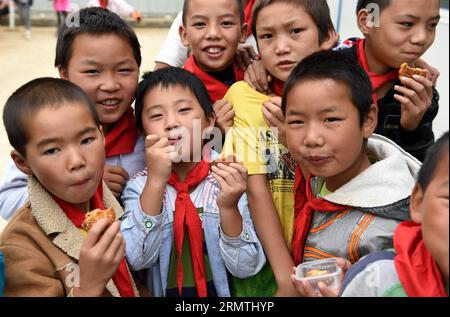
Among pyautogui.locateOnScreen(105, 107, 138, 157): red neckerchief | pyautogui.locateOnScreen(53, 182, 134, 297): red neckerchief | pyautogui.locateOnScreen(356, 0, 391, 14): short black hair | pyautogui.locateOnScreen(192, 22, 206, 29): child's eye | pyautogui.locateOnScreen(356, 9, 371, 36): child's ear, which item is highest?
pyautogui.locateOnScreen(356, 0, 391, 14): short black hair

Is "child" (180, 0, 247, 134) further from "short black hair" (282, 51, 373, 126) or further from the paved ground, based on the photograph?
the paved ground

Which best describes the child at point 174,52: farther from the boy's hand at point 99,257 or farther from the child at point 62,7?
the child at point 62,7

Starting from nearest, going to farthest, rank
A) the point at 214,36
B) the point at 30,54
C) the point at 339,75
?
1. the point at 339,75
2. the point at 214,36
3. the point at 30,54

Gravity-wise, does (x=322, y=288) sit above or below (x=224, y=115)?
below

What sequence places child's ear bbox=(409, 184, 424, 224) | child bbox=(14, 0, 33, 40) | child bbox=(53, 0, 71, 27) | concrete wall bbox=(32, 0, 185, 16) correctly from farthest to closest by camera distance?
1. concrete wall bbox=(32, 0, 185, 16)
2. child bbox=(14, 0, 33, 40)
3. child bbox=(53, 0, 71, 27)
4. child's ear bbox=(409, 184, 424, 224)

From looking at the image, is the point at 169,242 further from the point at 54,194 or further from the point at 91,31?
the point at 91,31

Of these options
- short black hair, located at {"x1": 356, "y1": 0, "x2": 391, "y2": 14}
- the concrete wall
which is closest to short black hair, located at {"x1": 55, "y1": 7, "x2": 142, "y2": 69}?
short black hair, located at {"x1": 356, "y1": 0, "x2": 391, "y2": 14}

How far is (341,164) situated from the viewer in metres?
1.74

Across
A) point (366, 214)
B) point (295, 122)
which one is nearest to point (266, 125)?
point (295, 122)

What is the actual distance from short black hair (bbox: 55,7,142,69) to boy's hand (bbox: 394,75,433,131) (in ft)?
3.34

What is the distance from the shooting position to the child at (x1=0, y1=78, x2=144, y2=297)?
1562 mm

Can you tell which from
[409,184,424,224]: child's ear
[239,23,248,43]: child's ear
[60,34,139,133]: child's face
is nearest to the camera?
[409,184,424,224]: child's ear

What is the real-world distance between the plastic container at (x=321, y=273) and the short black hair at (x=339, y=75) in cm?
47

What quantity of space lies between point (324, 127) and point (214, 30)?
32.6 inches
